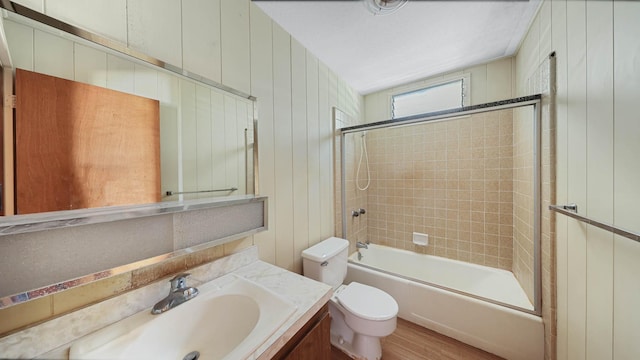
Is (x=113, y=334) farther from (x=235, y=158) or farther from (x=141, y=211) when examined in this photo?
(x=235, y=158)

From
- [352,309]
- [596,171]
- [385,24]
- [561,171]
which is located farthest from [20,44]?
[561,171]

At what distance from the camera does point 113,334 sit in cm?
63

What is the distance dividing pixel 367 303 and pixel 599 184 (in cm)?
120

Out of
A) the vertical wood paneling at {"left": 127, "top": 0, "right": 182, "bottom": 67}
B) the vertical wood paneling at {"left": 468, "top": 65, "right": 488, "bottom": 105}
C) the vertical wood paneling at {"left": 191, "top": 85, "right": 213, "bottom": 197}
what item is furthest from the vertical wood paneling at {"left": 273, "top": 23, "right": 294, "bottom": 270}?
the vertical wood paneling at {"left": 468, "top": 65, "right": 488, "bottom": 105}

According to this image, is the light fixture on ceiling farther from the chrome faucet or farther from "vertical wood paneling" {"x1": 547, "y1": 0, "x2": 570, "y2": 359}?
the chrome faucet

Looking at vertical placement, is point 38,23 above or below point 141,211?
above

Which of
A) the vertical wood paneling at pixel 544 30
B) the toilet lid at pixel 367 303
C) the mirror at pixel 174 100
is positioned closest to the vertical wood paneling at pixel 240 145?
the mirror at pixel 174 100

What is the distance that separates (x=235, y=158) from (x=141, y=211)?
0.50 meters

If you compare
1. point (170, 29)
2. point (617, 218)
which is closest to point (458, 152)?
point (617, 218)

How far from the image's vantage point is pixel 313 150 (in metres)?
1.69

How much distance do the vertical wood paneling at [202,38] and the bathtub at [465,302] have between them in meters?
1.82

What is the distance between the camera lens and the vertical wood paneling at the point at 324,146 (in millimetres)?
1748

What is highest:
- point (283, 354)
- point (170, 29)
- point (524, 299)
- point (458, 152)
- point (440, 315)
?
point (170, 29)

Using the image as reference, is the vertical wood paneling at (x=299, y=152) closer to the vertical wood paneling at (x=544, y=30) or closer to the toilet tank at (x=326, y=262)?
the toilet tank at (x=326, y=262)
